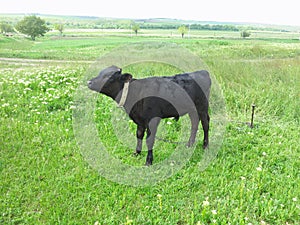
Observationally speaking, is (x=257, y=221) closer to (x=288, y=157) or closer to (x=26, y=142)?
(x=288, y=157)

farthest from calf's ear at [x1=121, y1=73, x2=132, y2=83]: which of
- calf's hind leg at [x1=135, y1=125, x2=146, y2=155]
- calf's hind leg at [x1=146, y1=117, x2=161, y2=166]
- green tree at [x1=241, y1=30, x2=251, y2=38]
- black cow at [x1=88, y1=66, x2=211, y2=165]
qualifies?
green tree at [x1=241, y1=30, x2=251, y2=38]

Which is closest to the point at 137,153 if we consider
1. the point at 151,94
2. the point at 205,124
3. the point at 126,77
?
the point at 151,94

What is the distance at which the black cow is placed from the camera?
3807mm

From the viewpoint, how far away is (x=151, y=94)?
160 inches

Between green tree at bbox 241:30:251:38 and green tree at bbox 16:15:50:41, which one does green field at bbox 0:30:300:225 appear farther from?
green tree at bbox 16:15:50:41

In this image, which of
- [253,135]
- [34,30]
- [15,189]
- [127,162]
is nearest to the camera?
[15,189]

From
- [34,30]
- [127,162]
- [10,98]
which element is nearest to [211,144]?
[127,162]

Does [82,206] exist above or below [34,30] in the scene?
below

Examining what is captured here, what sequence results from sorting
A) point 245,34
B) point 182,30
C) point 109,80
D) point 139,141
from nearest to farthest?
1. point 109,80
2. point 139,141
3. point 245,34
4. point 182,30

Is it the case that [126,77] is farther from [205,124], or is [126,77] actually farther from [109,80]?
[205,124]

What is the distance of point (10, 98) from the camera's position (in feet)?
23.2

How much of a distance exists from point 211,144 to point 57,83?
199 inches

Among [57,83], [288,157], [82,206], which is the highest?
[57,83]

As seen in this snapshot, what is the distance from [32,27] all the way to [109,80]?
1590 inches
